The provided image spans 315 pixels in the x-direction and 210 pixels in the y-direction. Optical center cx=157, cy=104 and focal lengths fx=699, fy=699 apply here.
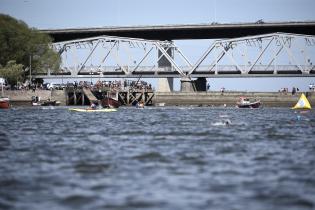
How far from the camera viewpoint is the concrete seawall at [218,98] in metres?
147

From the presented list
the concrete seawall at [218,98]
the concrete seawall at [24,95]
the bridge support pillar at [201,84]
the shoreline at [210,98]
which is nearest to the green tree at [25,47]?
the shoreline at [210,98]

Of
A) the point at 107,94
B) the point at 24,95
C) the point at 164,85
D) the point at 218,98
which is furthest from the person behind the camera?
the point at 164,85

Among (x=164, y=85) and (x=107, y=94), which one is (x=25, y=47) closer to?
(x=107, y=94)

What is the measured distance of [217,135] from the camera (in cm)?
5088

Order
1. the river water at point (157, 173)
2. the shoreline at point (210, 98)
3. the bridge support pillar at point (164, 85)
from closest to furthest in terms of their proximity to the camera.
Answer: the river water at point (157, 173) < the shoreline at point (210, 98) < the bridge support pillar at point (164, 85)

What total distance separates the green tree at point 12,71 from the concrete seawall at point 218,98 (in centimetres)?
2973

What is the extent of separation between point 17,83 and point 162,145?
383ft

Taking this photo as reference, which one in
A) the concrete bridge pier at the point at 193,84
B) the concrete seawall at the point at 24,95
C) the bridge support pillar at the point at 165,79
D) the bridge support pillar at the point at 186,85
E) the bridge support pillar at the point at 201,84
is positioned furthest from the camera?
the bridge support pillar at the point at 165,79

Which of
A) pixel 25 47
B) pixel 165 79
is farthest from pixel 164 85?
pixel 25 47

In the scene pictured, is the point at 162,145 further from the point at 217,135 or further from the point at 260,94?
the point at 260,94

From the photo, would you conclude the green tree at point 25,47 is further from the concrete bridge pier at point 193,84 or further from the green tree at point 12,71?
the concrete bridge pier at point 193,84

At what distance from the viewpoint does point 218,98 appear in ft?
494

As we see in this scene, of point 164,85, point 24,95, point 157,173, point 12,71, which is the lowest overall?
point 157,173

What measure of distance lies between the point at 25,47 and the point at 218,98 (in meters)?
43.9
